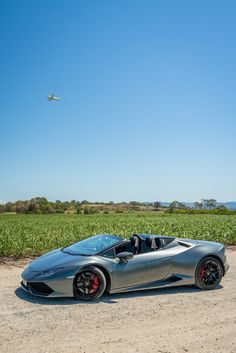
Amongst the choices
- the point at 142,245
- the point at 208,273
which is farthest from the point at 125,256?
the point at 208,273

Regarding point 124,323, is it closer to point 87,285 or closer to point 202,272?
point 87,285

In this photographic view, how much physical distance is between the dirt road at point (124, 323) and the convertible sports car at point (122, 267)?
249 millimetres

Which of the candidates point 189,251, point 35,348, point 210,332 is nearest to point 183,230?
point 189,251

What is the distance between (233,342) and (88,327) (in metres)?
2.07

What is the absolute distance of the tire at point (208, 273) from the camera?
8359 mm

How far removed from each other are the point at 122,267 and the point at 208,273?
6.97 feet

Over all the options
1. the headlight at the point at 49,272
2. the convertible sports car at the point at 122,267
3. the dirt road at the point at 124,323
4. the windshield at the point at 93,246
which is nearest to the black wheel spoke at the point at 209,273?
the convertible sports car at the point at 122,267

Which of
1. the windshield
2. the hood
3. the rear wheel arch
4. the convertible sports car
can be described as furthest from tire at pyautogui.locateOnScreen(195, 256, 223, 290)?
the hood

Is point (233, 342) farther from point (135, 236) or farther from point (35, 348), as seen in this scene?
point (135, 236)

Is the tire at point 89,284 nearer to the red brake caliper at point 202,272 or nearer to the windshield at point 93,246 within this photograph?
the windshield at point 93,246

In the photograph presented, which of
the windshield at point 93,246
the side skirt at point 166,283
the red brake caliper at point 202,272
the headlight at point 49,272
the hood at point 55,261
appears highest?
the windshield at point 93,246

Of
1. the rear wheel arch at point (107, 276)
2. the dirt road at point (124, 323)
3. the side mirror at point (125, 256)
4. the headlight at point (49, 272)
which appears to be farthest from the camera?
the side mirror at point (125, 256)

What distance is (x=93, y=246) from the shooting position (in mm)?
8141

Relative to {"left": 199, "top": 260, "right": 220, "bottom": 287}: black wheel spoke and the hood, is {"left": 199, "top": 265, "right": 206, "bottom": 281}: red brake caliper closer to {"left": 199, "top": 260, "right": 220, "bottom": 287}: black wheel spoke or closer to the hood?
{"left": 199, "top": 260, "right": 220, "bottom": 287}: black wheel spoke
